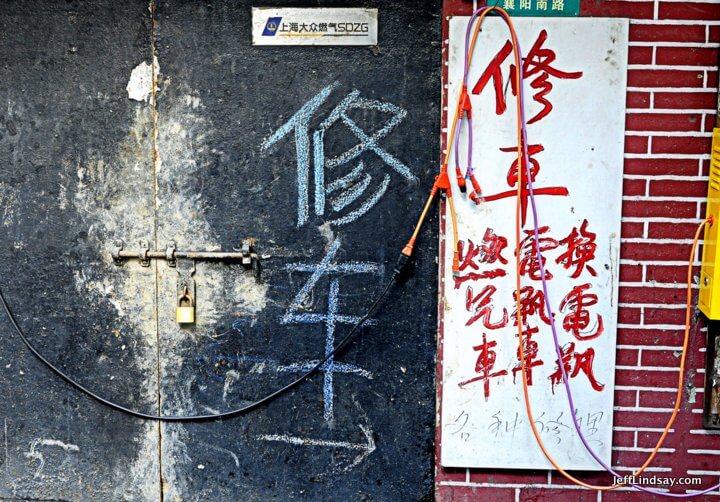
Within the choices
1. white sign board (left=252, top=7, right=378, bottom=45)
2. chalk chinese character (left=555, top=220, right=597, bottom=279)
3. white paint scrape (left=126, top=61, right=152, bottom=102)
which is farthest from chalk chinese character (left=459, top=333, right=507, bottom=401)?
white paint scrape (left=126, top=61, right=152, bottom=102)

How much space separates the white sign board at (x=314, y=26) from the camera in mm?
3367

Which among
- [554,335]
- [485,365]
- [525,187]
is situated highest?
[525,187]

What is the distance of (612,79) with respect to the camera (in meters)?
3.27

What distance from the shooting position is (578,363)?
11.2 feet

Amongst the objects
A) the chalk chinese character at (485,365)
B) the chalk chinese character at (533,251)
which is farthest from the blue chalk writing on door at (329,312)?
the chalk chinese character at (533,251)

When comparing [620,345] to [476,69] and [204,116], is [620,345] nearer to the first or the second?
[476,69]

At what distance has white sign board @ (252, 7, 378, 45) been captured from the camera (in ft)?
11.0

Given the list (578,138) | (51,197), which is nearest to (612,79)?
(578,138)

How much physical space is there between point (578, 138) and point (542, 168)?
0.65ft

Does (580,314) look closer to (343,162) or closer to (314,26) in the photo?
(343,162)

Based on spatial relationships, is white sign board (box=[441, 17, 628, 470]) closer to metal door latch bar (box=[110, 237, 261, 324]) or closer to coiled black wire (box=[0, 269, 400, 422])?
coiled black wire (box=[0, 269, 400, 422])

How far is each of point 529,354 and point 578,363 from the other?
0.72ft

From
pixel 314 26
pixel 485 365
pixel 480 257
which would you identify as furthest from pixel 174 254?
pixel 485 365

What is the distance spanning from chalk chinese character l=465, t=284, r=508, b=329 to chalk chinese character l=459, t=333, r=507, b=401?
0.07 m
